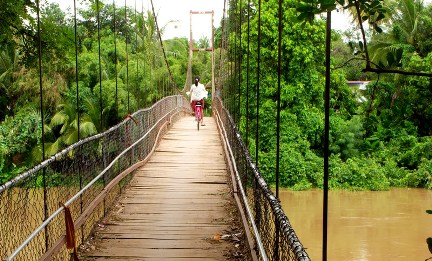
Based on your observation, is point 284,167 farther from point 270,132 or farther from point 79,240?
point 79,240

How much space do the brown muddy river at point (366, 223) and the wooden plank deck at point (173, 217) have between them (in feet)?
18.0

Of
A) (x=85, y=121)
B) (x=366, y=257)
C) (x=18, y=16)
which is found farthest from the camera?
(x=85, y=121)

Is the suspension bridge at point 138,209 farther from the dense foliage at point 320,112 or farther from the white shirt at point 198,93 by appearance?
the dense foliage at point 320,112

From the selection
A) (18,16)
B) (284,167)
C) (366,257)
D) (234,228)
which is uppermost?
(18,16)

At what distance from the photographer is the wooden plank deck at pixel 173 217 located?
3461mm

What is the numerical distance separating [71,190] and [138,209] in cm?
87

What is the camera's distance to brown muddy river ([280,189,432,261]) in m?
11.5

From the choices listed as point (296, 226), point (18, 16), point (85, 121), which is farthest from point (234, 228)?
point (85, 121)

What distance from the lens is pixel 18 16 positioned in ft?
18.8

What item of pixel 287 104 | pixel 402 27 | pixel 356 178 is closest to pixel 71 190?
pixel 287 104

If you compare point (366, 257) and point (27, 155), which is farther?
point (27, 155)

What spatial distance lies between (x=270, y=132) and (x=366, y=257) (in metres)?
5.76

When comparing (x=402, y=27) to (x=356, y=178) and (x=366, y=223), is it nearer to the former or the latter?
(x=356, y=178)

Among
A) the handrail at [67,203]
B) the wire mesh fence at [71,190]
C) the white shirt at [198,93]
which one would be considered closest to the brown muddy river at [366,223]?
the white shirt at [198,93]
